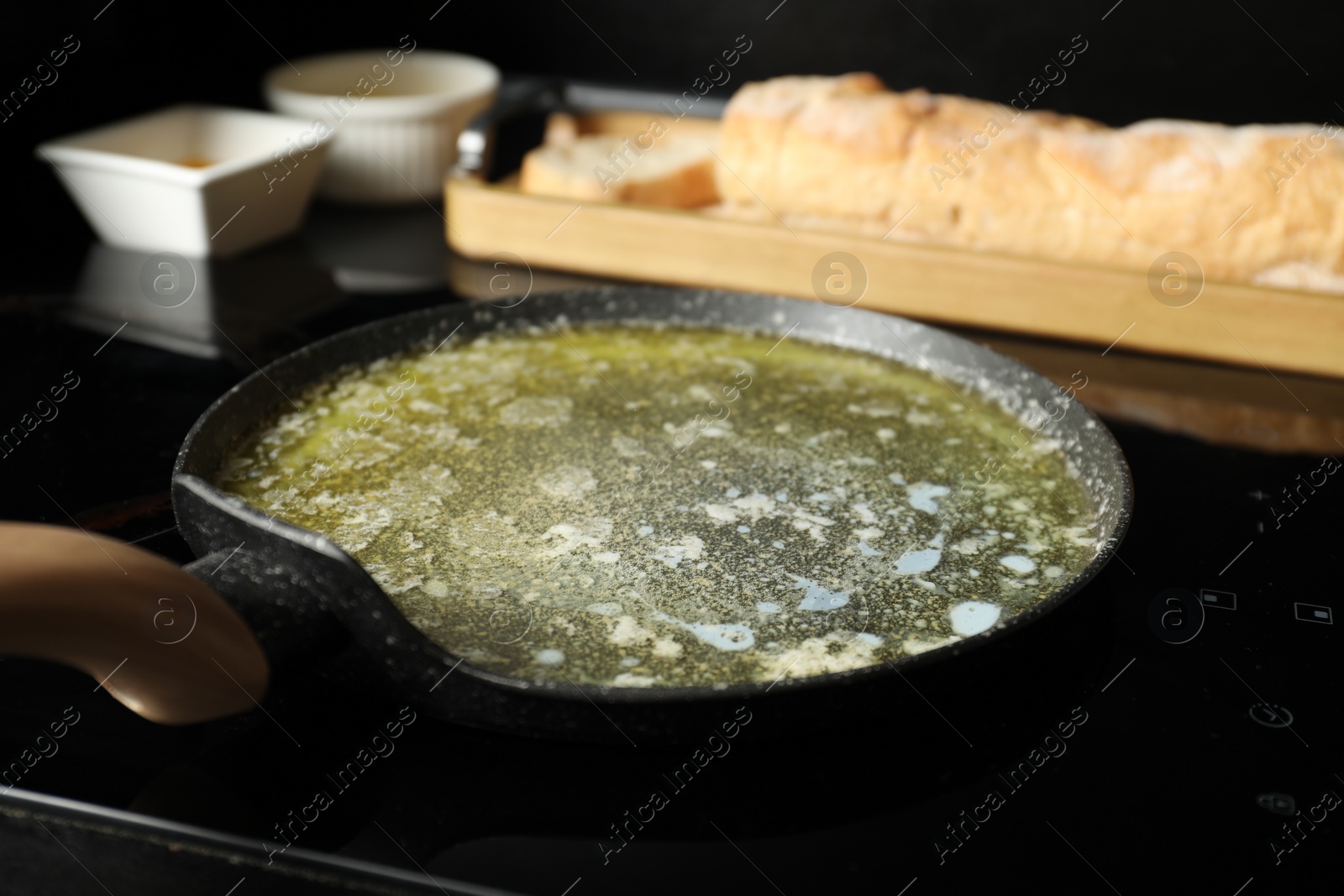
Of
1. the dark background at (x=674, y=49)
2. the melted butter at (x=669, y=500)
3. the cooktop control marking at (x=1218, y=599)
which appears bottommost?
the cooktop control marking at (x=1218, y=599)

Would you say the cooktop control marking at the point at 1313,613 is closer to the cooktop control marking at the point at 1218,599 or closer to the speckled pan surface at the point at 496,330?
the cooktop control marking at the point at 1218,599

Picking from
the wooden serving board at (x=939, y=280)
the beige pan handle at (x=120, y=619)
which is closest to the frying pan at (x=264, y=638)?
the beige pan handle at (x=120, y=619)

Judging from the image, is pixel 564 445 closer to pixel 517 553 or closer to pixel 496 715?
pixel 517 553

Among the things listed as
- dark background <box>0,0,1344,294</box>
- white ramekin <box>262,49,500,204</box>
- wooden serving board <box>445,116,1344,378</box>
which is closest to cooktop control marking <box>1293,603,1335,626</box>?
wooden serving board <box>445,116,1344,378</box>

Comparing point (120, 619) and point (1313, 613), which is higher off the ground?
point (120, 619)

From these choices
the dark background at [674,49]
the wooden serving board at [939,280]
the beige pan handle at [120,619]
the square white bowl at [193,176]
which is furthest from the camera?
the dark background at [674,49]

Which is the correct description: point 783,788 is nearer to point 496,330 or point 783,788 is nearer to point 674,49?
point 496,330

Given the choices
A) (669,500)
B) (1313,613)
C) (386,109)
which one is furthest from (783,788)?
(386,109)
